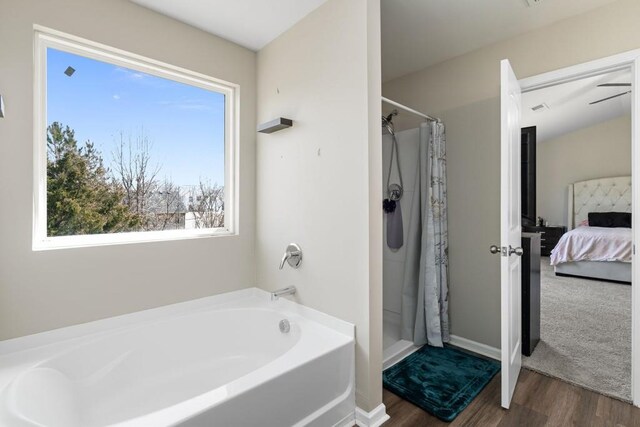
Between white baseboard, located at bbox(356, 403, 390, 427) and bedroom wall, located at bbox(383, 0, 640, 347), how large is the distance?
1227mm

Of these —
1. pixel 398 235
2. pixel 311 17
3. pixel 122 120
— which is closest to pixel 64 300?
pixel 122 120

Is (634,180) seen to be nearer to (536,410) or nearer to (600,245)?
(536,410)

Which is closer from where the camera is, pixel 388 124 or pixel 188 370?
pixel 188 370

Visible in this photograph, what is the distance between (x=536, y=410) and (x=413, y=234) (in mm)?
1405

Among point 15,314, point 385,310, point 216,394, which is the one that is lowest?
point 385,310

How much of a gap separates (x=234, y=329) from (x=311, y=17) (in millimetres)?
2153

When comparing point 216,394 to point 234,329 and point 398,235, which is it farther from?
point 398,235

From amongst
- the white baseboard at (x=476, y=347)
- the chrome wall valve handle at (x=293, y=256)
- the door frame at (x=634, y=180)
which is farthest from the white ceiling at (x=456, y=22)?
the white baseboard at (x=476, y=347)

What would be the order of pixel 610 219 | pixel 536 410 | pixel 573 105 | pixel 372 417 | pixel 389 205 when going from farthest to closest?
1. pixel 610 219
2. pixel 573 105
3. pixel 389 205
4. pixel 536 410
5. pixel 372 417

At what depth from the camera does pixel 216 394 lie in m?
1.29

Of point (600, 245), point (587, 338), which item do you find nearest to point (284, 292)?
point (587, 338)

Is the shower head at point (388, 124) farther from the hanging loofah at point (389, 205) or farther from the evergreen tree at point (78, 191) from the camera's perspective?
the evergreen tree at point (78, 191)

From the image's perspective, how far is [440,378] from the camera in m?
2.19

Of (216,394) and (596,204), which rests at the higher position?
(596,204)
